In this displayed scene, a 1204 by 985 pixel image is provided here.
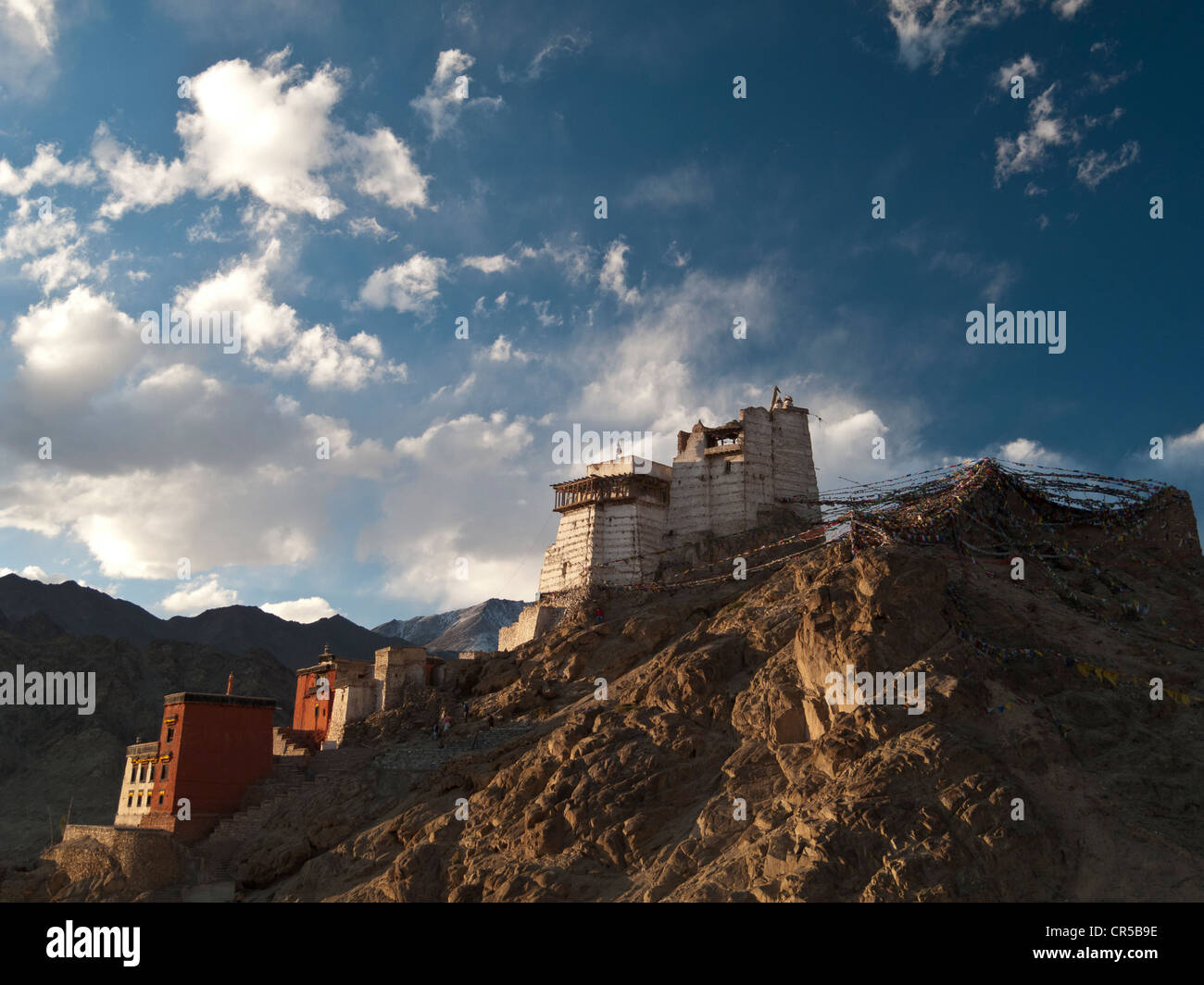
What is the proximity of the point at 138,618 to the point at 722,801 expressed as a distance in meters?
99.0

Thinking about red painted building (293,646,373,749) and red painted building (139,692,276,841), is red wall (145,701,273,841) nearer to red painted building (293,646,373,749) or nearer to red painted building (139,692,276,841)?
red painted building (139,692,276,841)

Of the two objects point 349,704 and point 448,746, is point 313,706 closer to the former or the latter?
point 349,704

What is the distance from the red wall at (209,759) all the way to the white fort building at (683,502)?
1519cm

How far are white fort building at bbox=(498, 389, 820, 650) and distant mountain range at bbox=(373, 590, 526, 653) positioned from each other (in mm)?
53935

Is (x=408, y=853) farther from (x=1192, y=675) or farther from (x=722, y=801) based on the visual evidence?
(x=1192, y=675)

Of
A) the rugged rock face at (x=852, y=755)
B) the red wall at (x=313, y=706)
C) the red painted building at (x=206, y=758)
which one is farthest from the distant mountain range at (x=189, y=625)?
the rugged rock face at (x=852, y=755)

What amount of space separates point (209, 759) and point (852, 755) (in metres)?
27.4

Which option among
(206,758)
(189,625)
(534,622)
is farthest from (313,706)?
(189,625)

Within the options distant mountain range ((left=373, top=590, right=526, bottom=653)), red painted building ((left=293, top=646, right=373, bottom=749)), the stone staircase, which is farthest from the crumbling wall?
distant mountain range ((left=373, top=590, right=526, bottom=653))

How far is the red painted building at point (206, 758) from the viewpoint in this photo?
40.7 metres

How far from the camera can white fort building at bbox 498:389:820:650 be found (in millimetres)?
55438

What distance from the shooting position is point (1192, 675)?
1197 inches

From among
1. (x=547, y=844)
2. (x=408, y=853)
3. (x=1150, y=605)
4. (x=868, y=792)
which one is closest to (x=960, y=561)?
(x=1150, y=605)

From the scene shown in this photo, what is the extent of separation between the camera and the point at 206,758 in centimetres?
4184
